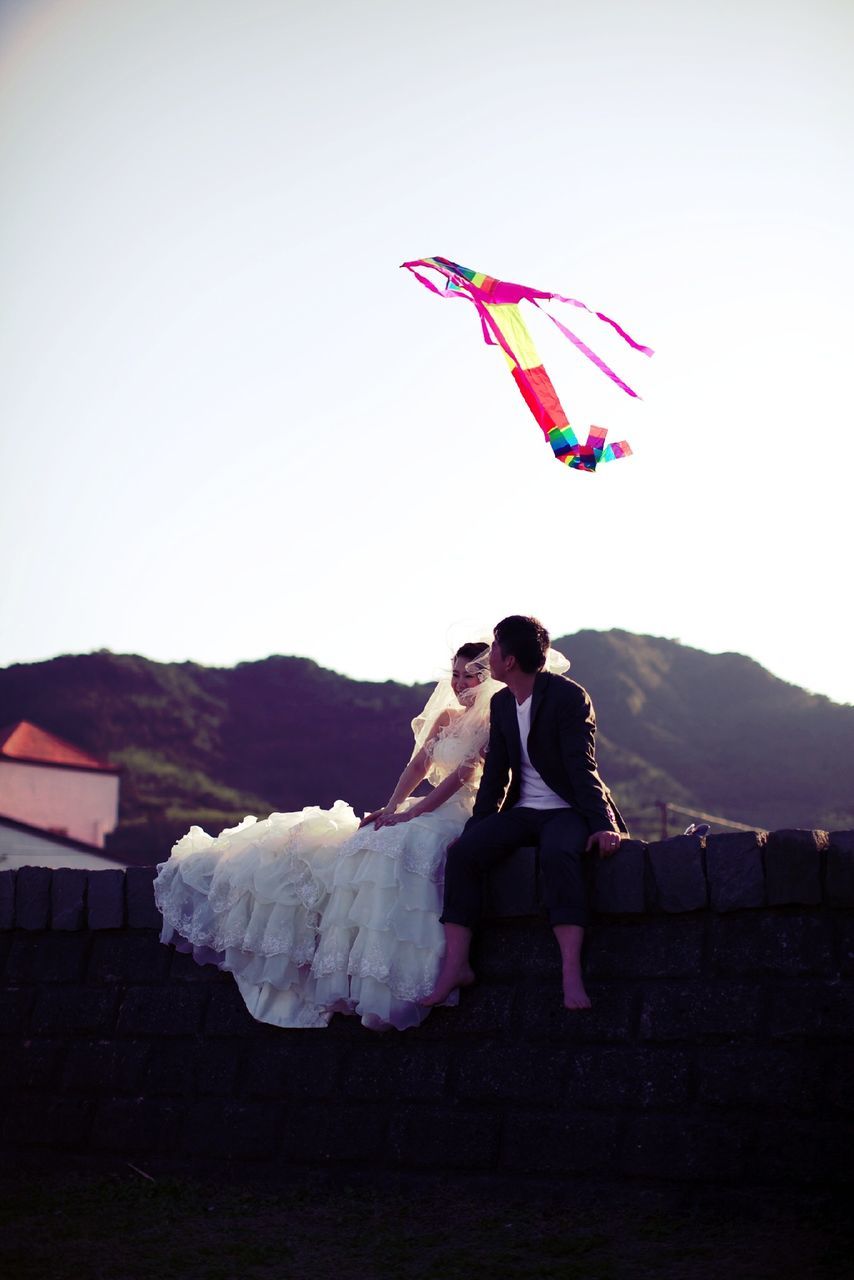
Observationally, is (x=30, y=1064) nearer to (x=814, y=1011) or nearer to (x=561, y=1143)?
(x=561, y=1143)

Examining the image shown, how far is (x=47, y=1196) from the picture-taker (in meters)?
5.41

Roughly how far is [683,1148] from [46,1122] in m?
3.08

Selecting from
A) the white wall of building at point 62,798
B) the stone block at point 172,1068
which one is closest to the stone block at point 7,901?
the stone block at point 172,1068

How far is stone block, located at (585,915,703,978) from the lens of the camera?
4660mm

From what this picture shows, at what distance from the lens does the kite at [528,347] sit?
5887 mm

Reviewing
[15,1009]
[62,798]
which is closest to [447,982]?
Result: [15,1009]

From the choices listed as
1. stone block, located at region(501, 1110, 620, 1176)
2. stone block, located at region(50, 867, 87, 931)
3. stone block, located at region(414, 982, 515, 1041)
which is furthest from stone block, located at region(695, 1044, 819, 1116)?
stone block, located at region(50, 867, 87, 931)

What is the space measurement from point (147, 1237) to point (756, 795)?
31095mm

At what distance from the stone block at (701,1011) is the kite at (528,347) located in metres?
2.33

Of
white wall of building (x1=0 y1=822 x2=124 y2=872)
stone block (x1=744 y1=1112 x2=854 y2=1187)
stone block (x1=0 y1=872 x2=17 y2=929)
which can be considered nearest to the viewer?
stone block (x1=744 y1=1112 x2=854 y2=1187)

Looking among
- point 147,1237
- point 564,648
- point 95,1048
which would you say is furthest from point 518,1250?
point 564,648

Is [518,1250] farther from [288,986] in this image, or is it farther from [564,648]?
[564,648]

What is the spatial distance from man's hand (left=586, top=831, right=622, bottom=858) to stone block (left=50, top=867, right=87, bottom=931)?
2.62 m

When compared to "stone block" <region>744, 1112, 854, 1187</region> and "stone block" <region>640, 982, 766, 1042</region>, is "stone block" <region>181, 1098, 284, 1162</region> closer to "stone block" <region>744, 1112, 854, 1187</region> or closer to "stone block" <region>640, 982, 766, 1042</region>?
"stone block" <region>640, 982, 766, 1042</region>
